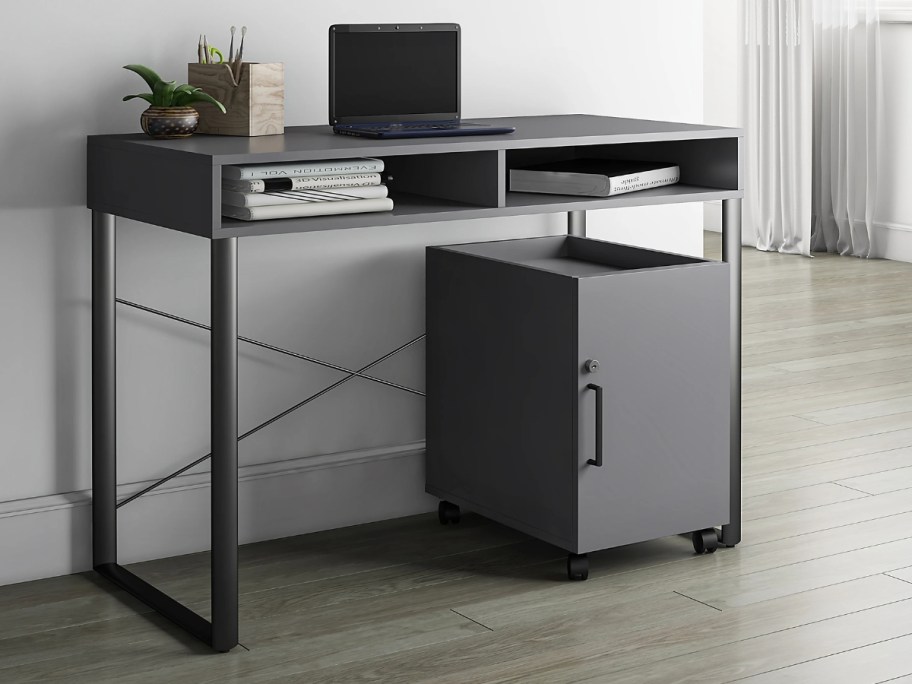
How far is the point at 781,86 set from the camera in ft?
19.7

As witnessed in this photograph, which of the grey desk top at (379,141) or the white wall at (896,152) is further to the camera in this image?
the white wall at (896,152)

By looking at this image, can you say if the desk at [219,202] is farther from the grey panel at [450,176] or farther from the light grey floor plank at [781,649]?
the light grey floor plank at [781,649]

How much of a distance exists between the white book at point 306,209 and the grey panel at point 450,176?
6.6 inches

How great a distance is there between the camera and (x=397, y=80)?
8.00 feet

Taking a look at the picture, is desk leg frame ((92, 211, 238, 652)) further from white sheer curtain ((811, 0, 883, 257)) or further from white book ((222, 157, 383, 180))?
white sheer curtain ((811, 0, 883, 257))

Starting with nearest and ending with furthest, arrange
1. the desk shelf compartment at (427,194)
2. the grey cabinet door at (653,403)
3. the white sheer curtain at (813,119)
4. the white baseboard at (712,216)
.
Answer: the desk shelf compartment at (427,194), the grey cabinet door at (653,403), the white sheer curtain at (813,119), the white baseboard at (712,216)

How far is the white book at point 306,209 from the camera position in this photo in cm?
205

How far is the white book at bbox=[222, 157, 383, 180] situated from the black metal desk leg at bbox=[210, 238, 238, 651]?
11cm

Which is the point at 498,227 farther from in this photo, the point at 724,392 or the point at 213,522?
the point at 213,522

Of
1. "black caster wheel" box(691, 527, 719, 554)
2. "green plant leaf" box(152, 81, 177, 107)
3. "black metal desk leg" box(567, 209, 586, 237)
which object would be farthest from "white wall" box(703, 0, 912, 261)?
"green plant leaf" box(152, 81, 177, 107)

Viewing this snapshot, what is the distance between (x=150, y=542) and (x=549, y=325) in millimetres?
886

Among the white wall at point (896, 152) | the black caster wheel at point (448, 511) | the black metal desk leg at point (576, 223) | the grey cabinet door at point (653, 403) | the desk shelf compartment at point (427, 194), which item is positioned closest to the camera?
the desk shelf compartment at point (427, 194)

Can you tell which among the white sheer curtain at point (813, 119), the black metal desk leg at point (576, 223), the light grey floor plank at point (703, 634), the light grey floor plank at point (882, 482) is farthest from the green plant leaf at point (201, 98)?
the white sheer curtain at point (813, 119)

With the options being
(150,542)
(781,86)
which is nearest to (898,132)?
(781,86)
